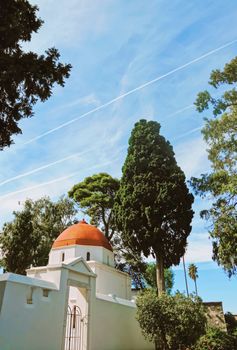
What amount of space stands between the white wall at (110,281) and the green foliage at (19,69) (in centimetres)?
1150

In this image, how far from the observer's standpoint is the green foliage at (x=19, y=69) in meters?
7.92

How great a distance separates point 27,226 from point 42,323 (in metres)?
15.8

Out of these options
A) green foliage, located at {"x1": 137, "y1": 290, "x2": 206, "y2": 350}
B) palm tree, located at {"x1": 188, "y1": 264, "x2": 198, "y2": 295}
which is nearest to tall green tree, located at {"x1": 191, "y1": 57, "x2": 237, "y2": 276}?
green foliage, located at {"x1": 137, "y1": 290, "x2": 206, "y2": 350}

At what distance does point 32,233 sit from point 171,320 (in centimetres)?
1596

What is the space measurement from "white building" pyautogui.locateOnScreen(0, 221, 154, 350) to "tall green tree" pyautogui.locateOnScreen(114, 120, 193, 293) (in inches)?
103

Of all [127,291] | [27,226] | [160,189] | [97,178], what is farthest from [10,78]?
[97,178]

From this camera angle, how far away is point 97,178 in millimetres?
31391

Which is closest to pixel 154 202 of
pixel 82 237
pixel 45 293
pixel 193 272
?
pixel 82 237

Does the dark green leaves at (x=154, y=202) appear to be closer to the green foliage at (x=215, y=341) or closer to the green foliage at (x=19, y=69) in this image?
the green foliage at (x=215, y=341)

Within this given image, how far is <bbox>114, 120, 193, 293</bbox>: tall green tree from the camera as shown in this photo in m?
17.9

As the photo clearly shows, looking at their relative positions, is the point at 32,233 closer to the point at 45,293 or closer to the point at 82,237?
the point at 82,237

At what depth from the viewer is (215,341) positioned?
15.1 metres

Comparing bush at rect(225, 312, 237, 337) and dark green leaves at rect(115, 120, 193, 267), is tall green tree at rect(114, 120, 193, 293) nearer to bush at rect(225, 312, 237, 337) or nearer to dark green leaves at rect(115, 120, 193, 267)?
dark green leaves at rect(115, 120, 193, 267)

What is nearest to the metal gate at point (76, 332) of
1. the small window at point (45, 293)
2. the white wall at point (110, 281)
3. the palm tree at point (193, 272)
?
the small window at point (45, 293)
